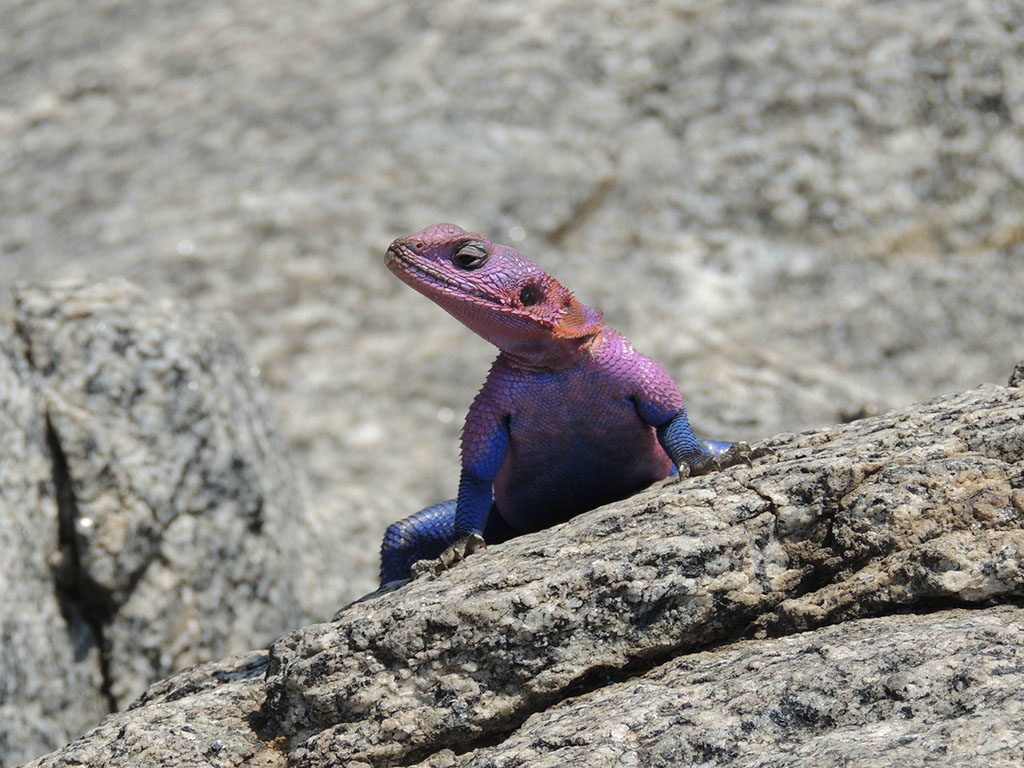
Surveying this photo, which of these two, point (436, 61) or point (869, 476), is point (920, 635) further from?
point (436, 61)

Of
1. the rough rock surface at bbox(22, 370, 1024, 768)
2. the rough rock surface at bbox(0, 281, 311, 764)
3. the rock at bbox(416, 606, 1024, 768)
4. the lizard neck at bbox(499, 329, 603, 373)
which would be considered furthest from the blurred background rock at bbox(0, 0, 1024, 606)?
the rock at bbox(416, 606, 1024, 768)

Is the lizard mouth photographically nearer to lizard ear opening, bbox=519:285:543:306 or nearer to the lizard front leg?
lizard ear opening, bbox=519:285:543:306

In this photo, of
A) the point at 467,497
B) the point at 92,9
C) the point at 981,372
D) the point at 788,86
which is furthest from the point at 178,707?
the point at 92,9

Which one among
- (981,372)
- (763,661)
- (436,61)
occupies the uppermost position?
(763,661)

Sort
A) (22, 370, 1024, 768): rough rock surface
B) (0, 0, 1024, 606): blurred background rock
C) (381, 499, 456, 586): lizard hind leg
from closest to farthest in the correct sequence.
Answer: (22, 370, 1024, 768): rough rock surface < (381, 499, 456, 586): lizard hind leg < (0, 0, 1024, 606): blurred background rock

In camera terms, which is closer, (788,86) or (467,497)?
(467,497)

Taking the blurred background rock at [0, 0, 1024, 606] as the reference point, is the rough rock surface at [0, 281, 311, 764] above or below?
above
